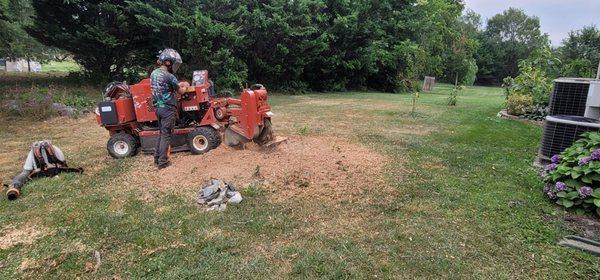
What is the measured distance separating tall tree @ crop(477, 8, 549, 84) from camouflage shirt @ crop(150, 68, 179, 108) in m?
47.8

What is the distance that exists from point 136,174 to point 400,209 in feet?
10.7

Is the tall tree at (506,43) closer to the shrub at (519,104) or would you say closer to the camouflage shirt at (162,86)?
the shrub at (519,104)

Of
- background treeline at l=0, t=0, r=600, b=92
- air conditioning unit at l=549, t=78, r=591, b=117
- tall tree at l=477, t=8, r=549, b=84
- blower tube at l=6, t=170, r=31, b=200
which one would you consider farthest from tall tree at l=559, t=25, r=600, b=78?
tall tree at l=477, t=8, r=549, b=84

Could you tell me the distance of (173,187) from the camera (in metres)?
4.43

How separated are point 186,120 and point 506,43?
5363 centimetres

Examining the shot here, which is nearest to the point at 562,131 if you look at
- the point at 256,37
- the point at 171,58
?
the point at 171,58

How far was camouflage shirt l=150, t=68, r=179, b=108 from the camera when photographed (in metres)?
5.01

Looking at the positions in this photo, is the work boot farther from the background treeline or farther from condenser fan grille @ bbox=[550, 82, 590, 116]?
the background treeline

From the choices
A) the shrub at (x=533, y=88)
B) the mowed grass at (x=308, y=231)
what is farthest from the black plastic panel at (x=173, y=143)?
the shrub at (x=533, y=88)

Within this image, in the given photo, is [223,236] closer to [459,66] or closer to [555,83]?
[555,83]

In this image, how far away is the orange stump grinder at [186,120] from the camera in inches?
220

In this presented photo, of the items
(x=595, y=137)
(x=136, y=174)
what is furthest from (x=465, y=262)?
(x=136, y=174)

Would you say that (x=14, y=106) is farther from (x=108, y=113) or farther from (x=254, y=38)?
(x=254, y=38)

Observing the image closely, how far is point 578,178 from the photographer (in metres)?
3.86
